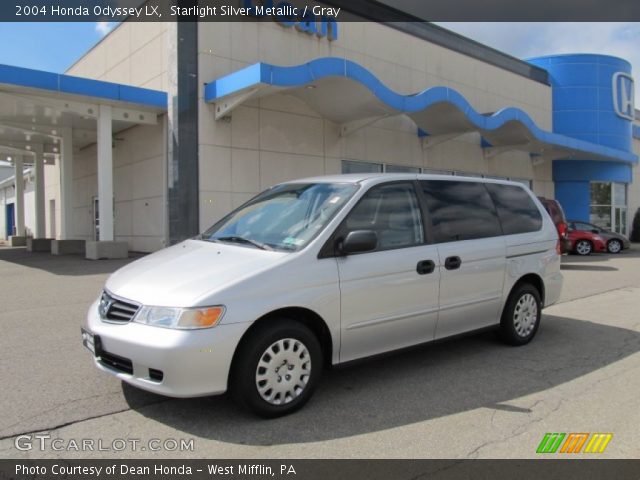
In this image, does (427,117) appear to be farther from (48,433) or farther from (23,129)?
(48,433)

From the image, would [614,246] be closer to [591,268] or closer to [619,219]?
[591,268]

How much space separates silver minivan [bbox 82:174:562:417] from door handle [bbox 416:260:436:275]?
0.01 meters

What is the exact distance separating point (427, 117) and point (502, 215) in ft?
46.3

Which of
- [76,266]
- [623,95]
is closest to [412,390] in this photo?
[76,266]

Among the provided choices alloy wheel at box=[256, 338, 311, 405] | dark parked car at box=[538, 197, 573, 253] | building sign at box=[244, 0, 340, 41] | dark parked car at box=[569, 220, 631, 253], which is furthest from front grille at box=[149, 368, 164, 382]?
dark parked car at box=[569, 220, 631, 253]

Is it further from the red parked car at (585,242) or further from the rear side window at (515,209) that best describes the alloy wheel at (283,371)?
the red parked car at (585,242)

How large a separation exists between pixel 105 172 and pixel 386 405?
1313 cm

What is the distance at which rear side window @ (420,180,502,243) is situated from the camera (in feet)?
16.3

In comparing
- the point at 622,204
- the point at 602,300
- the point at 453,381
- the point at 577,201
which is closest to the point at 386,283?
the point at 453,381

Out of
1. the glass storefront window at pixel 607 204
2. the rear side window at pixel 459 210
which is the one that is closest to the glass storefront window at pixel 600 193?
the glass storefront window at pixel 607 204

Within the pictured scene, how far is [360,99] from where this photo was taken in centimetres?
1590

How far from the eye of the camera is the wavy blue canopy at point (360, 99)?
13531mm

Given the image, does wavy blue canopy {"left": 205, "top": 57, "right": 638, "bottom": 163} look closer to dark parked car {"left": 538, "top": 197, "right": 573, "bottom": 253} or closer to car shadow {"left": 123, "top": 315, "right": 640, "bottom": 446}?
dark parked car {"left": 538, "top": 197, "right": 573, "bottom": 253}
